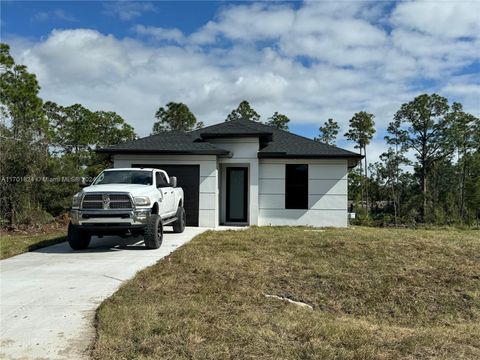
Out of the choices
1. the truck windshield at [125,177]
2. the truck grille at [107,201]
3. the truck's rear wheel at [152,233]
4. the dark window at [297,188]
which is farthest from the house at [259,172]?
the truck grille at [107,201]

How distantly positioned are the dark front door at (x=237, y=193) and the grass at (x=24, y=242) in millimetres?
6320

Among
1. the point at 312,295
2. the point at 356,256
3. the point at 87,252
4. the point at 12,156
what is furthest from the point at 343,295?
the point at 12,156

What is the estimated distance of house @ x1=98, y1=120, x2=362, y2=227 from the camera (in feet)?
50.3

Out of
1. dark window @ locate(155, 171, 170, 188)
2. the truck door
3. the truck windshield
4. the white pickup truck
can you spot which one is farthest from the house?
the white pickup truck

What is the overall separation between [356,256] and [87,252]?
615cm

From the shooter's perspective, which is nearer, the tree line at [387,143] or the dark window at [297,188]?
the dark window at [297,188]

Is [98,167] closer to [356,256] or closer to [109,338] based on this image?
[356,256]

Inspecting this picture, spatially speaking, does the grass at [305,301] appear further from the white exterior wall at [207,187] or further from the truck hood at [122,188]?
the white exterior wall at [207,187]

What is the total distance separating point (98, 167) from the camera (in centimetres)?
2550

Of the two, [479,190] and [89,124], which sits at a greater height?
[89,124]

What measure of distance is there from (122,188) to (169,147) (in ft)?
18.3

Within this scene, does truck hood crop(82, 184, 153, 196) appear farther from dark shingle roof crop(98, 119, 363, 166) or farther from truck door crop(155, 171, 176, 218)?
dark shingle roof crop(98, 119, 363, 166)

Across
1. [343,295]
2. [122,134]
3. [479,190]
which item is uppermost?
[122,134]

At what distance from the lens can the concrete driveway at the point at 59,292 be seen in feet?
15.0
